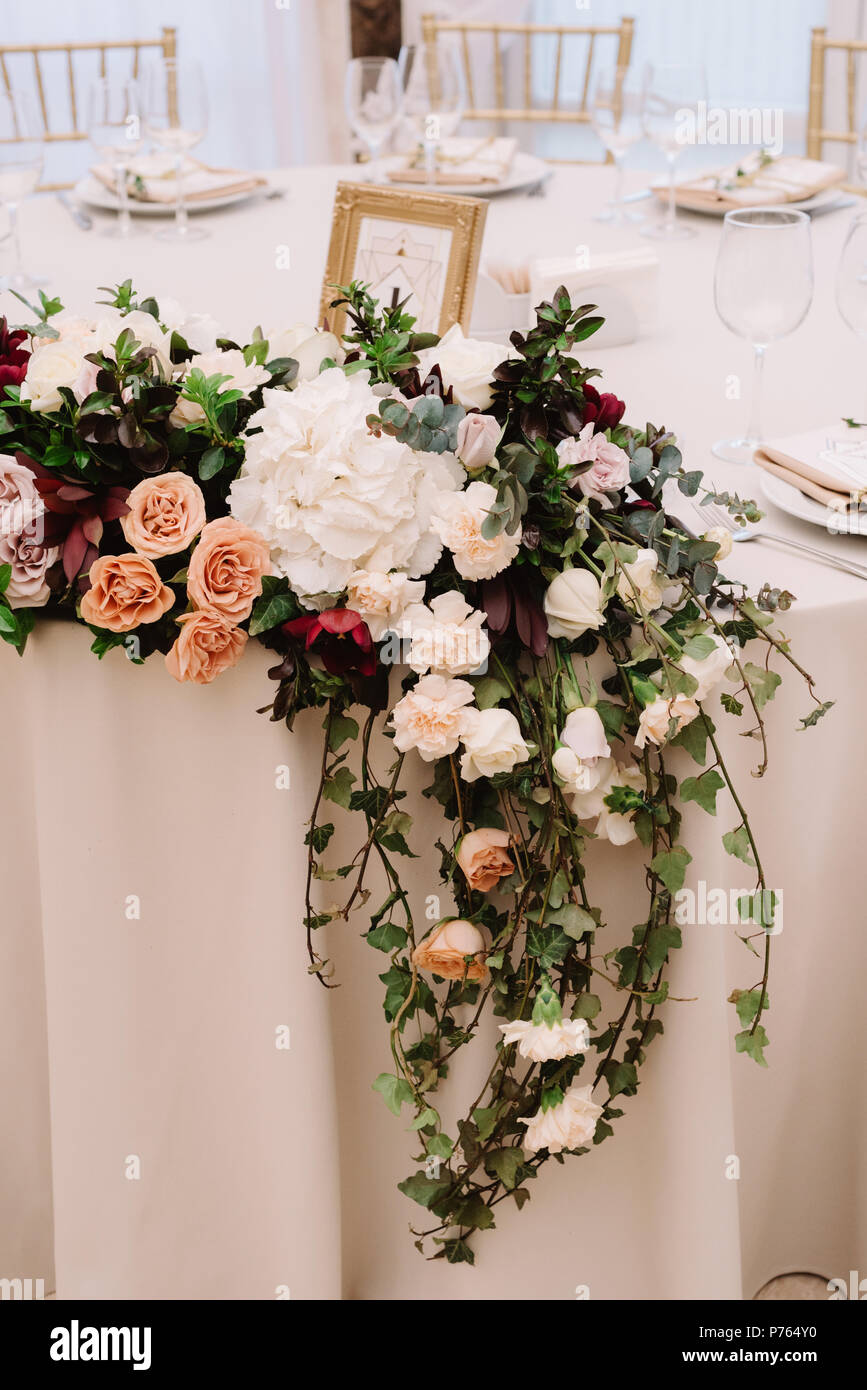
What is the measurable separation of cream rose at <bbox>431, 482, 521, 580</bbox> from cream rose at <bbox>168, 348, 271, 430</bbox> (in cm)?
21

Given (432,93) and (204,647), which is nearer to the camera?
(204,647)

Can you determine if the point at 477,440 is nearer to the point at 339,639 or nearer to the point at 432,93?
the point at 339,639

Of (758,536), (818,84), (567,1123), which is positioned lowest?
(567,1123)

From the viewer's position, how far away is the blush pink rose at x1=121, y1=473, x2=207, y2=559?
973 mm

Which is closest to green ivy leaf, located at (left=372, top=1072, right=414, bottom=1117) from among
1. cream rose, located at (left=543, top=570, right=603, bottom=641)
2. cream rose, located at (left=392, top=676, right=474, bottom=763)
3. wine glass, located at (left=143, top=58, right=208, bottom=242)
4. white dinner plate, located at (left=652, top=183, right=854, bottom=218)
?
cream rose, located at (left=392, top=676, right=474, bottom=763)

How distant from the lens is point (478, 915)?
1.07 metres

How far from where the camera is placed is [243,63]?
13.2ft

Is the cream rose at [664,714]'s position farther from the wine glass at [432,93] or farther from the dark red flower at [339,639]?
the wine glass at [432,93]

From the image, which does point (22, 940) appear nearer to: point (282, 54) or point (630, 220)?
point (630, 220)

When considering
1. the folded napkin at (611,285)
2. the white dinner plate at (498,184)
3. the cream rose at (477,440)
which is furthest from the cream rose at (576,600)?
the white dinner plate at (498,184)

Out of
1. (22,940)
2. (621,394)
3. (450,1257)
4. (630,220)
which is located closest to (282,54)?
(630,220)

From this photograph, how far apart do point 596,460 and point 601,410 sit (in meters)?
0.07

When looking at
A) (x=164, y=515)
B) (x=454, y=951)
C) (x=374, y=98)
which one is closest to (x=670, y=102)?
(x=374, y=98)

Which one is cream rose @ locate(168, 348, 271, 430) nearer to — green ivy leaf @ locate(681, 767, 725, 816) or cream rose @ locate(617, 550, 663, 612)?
cream rose @ locate(617, 550, 663, 612)
